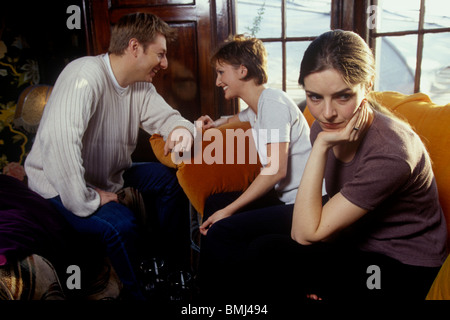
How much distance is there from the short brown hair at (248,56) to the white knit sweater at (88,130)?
403mm

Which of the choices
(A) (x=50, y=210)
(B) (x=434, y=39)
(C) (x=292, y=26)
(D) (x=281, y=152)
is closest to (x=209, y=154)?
(D) (x=281, y=152)

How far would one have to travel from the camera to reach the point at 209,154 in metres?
1.57

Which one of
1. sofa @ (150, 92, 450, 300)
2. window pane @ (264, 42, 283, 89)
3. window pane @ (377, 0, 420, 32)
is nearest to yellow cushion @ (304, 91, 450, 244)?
sofa @ (150, 92, 450, 300)

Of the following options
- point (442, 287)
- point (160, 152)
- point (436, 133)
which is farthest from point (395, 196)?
point (160, 152)

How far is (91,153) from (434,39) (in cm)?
176

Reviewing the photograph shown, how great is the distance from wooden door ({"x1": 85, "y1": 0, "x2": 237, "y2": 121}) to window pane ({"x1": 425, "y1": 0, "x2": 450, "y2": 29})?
105 cm

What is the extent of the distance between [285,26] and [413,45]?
714 millimetres

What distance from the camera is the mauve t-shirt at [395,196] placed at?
2.82ft

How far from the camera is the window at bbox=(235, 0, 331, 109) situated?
2098mm

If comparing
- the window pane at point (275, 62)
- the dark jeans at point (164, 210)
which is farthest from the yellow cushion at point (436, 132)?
the dark jeans at point (164, 210)

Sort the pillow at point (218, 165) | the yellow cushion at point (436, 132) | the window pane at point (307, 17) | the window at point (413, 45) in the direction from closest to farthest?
the yellow cushion at point (436, 132), the pillow at point (218, 165), the window at point (413, 45), the window pane at point (307, 17)

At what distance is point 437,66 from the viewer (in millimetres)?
1814

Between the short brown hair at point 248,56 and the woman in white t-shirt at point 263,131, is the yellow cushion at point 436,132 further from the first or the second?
the short brown hair at point 248,56

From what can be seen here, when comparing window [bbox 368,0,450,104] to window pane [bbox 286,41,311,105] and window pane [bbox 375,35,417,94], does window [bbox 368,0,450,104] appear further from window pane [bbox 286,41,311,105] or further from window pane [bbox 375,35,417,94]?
window pane [bbox 286,41,311,105]
